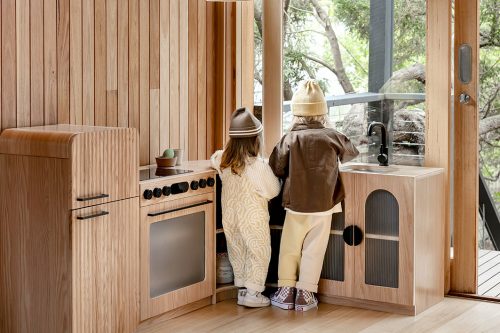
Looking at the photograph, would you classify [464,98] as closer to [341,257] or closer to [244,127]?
[341,257]

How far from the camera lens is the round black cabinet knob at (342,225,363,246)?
4.50m

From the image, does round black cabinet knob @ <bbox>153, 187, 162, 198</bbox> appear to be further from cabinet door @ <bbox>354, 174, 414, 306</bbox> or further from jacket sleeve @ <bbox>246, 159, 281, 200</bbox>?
cabinet door @ <bbox>354, 174, 414, 306</bbox>

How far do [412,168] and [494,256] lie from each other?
2.86 ft

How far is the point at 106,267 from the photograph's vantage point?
382cm

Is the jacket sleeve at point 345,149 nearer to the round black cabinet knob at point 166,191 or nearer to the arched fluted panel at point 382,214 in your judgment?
the arched fluted panel at point 382,214

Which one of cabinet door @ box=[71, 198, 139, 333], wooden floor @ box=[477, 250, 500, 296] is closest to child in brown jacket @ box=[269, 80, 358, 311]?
cabinet door @ box=[71, 198, 139, 333]

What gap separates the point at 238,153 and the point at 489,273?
1715 mm

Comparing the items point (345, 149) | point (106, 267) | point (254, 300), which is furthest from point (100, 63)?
point (254, 300)

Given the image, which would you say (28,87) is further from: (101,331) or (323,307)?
(323,307)

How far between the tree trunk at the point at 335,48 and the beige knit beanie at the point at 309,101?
14.8 inches

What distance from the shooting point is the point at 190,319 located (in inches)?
171

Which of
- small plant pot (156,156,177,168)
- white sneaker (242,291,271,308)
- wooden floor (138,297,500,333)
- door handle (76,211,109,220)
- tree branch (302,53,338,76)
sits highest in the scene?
tree branch (302,53,338,76)

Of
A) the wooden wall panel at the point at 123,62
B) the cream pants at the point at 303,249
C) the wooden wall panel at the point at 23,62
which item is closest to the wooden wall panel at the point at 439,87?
the cream pants at the point at 303,249

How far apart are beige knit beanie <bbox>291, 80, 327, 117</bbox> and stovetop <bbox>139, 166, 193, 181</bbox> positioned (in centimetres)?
68
